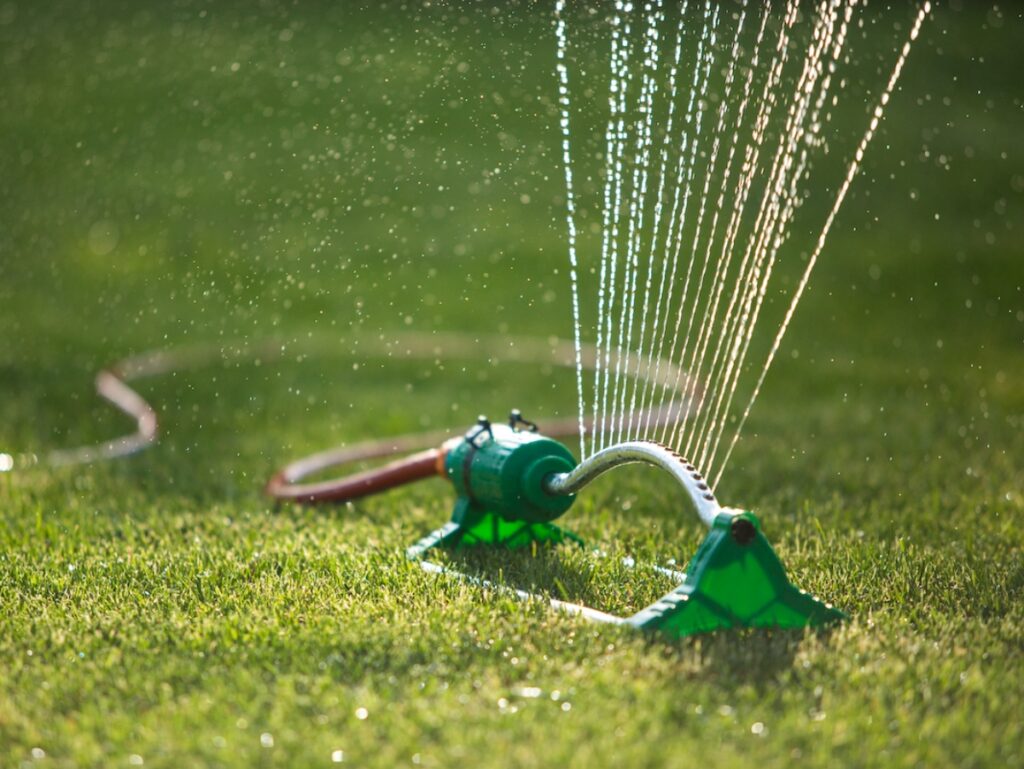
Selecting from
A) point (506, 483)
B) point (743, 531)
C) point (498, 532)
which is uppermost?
point (743, 531)

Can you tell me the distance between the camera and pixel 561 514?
3.27 m

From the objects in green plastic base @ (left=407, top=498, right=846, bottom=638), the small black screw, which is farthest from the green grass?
the small black screw

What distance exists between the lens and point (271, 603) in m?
2.96

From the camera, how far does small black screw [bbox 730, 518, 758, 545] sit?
2639 mm

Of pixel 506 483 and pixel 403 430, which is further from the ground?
pixel 506 483

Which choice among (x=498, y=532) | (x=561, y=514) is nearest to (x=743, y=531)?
(x=561, y=514)

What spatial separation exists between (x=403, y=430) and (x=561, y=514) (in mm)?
2208

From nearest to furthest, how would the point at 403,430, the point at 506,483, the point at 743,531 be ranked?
1. the point at 743,531
2. the point at 506,483
3. the point at 403,430

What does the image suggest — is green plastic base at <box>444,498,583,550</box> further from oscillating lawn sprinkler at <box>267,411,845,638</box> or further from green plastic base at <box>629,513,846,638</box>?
green plastic base at <box>629,513,846,638</box>

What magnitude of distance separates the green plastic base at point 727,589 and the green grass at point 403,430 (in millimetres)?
84

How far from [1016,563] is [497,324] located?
15.3ft

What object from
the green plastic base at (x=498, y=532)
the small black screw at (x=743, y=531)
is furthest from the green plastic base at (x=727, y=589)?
the green plastic base at (x=498, y=532)

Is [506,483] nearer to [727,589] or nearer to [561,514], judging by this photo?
[561,514]

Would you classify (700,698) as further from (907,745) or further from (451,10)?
(451,10)
